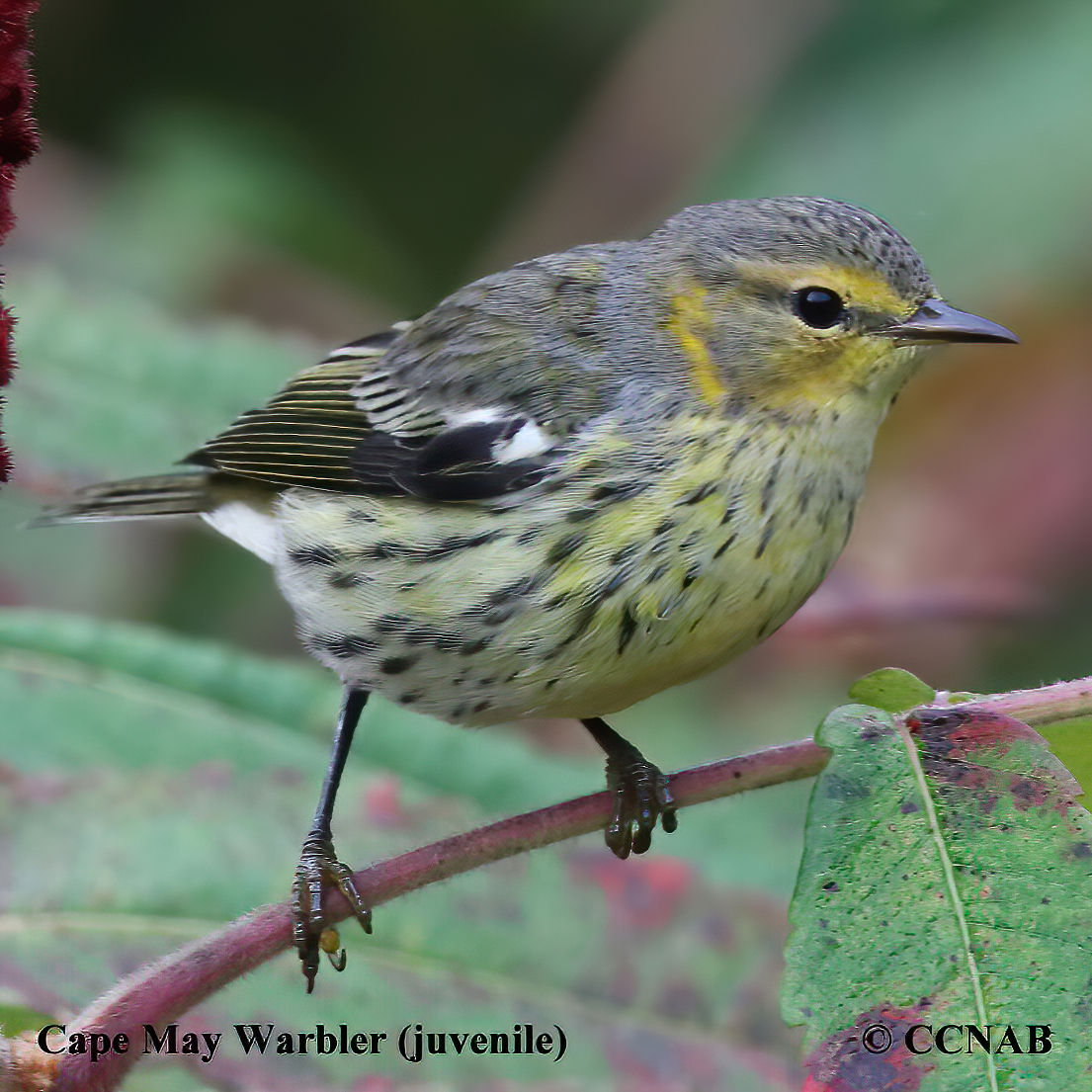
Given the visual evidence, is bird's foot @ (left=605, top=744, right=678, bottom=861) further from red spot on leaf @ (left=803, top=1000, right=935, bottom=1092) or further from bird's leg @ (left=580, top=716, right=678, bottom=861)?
red spot on leaf @ (left=803, top=1000, right=935, bottom=1092)

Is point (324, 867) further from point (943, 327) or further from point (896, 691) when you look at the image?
point (943, 327)

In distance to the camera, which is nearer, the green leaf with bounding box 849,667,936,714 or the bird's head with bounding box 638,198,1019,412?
the green leaf with bounding box 849,667,936,714

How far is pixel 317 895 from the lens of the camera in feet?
7.64

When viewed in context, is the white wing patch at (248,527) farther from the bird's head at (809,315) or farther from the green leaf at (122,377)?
the bird's head at (809,315)

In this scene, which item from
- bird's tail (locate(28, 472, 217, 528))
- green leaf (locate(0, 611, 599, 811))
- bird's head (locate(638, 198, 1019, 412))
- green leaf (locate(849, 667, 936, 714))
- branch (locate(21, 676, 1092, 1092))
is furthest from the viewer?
bird's tail (locate(28, 472, 217, 528))

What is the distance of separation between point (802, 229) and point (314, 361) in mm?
1243

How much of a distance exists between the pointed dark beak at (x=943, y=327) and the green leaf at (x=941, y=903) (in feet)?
2.70

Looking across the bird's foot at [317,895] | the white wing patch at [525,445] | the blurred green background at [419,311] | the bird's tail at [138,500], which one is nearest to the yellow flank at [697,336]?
the white wing patch at [525,445]

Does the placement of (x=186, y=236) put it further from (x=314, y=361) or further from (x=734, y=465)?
(x=734, y=465)

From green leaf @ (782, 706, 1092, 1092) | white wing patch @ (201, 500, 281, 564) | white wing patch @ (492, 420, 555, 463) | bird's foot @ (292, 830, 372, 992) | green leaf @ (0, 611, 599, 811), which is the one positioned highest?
white wing patch @ (201, 500, 281, 564)

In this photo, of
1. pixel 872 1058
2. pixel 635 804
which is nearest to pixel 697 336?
pixel 635 804

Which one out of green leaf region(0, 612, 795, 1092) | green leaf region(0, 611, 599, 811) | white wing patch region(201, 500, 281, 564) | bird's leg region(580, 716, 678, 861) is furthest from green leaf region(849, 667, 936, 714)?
white wing patch region(201, 500, 281, 564)

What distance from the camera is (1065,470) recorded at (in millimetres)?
3600

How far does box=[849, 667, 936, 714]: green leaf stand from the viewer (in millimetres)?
1599
